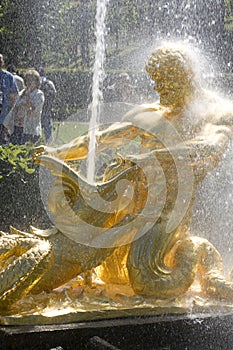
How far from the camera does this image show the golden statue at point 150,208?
375 cm

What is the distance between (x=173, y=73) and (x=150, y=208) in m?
0.70

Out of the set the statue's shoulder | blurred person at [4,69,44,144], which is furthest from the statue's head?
blurred person at [4,69,44,144]

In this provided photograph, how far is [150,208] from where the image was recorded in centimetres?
385

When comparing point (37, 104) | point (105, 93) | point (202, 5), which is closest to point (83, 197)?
point (37, 104)

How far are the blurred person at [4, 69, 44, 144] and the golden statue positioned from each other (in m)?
3.21

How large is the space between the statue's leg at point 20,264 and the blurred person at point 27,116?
3543 millimetres

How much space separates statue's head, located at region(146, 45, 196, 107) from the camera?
12.9ft

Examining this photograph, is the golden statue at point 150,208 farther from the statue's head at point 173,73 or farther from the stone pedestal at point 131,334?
the stone pedestal at point 131,334

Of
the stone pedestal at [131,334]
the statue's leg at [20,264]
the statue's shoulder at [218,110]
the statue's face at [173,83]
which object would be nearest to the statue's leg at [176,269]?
the stone pedestal at [131,334]

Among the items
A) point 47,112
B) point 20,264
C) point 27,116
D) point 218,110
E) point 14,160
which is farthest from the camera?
point 47,112

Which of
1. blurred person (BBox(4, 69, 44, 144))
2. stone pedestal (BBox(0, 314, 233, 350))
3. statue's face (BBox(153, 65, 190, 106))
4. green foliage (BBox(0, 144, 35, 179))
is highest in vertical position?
blurred person (BBox(4, 69, 44, 144))

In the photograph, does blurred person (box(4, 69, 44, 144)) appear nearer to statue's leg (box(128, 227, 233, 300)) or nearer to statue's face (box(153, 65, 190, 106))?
statue's face (box(153, 65, 190, 106))

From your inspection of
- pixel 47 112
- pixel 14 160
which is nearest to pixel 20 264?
pixel 14 160

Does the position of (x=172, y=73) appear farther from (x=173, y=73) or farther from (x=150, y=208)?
(x=150, y=208)
